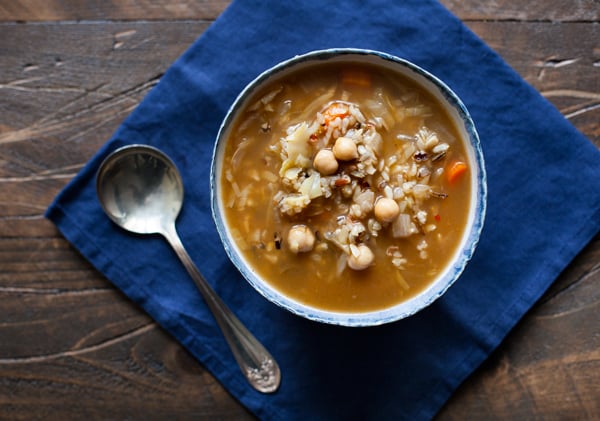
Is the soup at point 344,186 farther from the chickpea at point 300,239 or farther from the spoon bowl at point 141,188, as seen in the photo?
the spoon bowl at point 141,188

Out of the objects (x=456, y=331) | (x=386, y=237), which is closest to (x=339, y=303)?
(x=386, y=237)

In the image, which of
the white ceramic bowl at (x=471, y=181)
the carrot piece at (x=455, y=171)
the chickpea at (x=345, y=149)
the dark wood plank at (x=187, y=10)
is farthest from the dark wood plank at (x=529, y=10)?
the chickpea at (x=345, y=149)

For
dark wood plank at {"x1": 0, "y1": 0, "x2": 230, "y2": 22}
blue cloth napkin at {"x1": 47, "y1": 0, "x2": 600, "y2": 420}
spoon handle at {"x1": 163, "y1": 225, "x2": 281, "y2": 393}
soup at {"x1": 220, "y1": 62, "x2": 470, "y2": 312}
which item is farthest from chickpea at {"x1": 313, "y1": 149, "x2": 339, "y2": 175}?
dark wood plank at {"x1": 0, "y1": 0, "x2": 230, "y2": 22}

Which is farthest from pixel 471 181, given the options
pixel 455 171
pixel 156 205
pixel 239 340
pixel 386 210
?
pixel 156 205

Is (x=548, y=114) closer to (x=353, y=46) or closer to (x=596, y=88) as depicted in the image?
(x=596, y=88)

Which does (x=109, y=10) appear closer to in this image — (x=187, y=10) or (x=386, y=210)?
(x=187, y=10)

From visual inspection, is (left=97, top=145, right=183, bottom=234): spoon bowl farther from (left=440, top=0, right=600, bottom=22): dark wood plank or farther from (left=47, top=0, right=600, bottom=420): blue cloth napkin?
(left=440, top=0, right=600, bottom=22): dark wood plank
